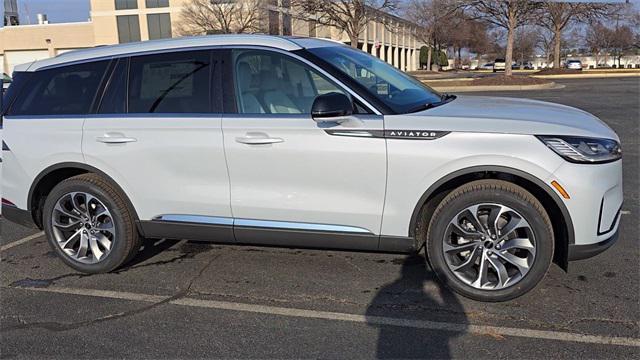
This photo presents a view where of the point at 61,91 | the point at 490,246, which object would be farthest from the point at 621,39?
the point at 61,91

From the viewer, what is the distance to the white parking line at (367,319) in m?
3.17

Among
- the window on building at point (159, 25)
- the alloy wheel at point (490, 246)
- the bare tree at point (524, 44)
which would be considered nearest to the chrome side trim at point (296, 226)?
the alloy wheel at point (490, 246)

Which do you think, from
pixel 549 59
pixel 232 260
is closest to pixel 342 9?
pixel 232 260

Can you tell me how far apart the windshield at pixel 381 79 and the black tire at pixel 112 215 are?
202 centimetres

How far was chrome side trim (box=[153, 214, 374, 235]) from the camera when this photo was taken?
3.80 meters

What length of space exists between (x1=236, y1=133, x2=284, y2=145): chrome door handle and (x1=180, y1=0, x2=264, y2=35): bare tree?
4510 centimetres

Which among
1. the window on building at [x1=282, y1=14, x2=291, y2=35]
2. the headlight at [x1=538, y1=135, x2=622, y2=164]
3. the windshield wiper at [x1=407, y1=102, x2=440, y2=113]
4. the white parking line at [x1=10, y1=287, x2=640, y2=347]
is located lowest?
the white parking line at [x1=10, y1=287, x2=640, y2=347]

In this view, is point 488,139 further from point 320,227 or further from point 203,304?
point 203,304

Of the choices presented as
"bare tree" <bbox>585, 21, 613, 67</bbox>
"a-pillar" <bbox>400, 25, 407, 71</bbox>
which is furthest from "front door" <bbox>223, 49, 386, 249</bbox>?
"a-pillar" <bbox>400, 25, 407, 71</bbox>

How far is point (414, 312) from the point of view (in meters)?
3.57

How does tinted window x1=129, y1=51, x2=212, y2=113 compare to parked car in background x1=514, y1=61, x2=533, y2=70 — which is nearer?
tinted window x1=129, y1=51, x2=212, y2=113

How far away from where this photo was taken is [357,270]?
429cm

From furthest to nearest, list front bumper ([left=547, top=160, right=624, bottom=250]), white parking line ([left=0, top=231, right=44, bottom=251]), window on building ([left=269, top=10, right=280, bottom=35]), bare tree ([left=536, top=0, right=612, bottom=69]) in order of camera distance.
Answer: window on building ([left=269, top=10, right=280, bottom=35])
bare tree ([left=536, top=0, right=612, bottom=69])
white parking line ([left=0, top=231, right=44, bottom=251])
front bumper ([left=547, top=160, right=624, bottom=250])

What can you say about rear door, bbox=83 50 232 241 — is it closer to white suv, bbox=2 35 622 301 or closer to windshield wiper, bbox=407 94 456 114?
white suv, bbox=2 35 622 301
